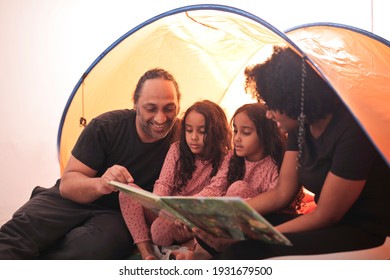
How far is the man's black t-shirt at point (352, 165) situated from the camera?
132 cm

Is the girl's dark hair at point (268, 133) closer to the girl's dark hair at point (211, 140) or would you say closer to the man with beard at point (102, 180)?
the girl's dark hair at point (211, 140)

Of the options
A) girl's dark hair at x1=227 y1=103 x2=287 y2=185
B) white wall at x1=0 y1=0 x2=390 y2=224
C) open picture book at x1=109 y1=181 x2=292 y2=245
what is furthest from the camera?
white wall at x1=0 y1=0 x2=390 y2=224

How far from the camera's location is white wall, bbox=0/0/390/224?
184 centimetres

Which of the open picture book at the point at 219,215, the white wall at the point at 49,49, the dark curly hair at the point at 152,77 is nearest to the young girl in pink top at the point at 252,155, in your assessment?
the open picture book at the point at 219,215

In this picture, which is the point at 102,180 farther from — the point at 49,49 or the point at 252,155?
the point at 49,49

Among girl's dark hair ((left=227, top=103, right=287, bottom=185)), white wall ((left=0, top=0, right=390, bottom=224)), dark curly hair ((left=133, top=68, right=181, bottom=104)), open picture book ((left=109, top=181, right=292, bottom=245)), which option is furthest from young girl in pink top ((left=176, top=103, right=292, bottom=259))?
white wall ((left=0, top=0, right=390, bottom=224))

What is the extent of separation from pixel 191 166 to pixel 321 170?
1.21 feet

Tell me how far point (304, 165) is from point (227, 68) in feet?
1.33

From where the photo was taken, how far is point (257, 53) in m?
1.58

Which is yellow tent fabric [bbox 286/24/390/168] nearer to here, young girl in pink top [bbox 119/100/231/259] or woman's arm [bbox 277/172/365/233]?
woman's arm [bbox 277/172/365/233]

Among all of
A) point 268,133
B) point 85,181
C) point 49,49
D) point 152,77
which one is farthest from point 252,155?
point 49,49

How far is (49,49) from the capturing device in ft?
6.16
